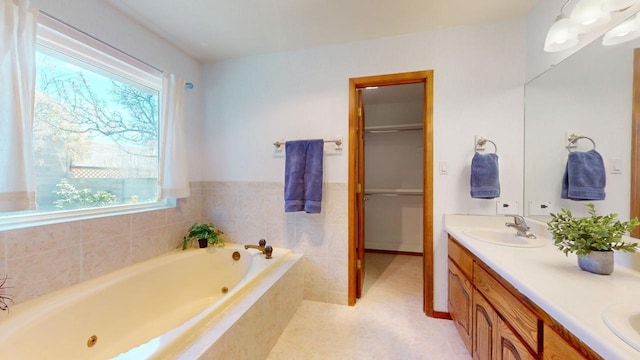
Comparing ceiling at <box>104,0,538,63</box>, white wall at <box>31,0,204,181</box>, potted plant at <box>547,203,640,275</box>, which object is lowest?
potted plant at <box>547,203,640,275</box>

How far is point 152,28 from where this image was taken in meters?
1.88

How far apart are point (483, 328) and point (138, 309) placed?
6.94ft

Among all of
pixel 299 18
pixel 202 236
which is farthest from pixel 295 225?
pixel 299 18

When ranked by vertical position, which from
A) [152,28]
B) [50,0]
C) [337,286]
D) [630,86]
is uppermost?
[152,28]

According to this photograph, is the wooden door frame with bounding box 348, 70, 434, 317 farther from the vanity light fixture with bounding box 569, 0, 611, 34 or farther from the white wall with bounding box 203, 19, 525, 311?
the vanity light fixture with bounding box 569, 0, 611, 34

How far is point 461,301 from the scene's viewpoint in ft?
5.10

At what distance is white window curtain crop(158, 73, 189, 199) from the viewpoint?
2.02 metres

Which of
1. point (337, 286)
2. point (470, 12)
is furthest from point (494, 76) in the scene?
point (337, 286)

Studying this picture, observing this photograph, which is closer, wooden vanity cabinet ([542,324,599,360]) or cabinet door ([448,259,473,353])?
wooden vanity cabinet ([542,324,599,360])

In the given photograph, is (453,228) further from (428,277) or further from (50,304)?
(50,304)

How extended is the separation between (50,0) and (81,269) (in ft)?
5.15

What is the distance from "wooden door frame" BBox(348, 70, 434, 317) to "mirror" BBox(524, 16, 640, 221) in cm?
66

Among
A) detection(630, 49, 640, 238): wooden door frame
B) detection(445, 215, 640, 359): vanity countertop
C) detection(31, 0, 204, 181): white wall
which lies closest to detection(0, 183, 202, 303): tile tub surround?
detection(31, 0, 204, 181): white wall

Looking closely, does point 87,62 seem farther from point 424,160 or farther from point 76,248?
point 424,160
